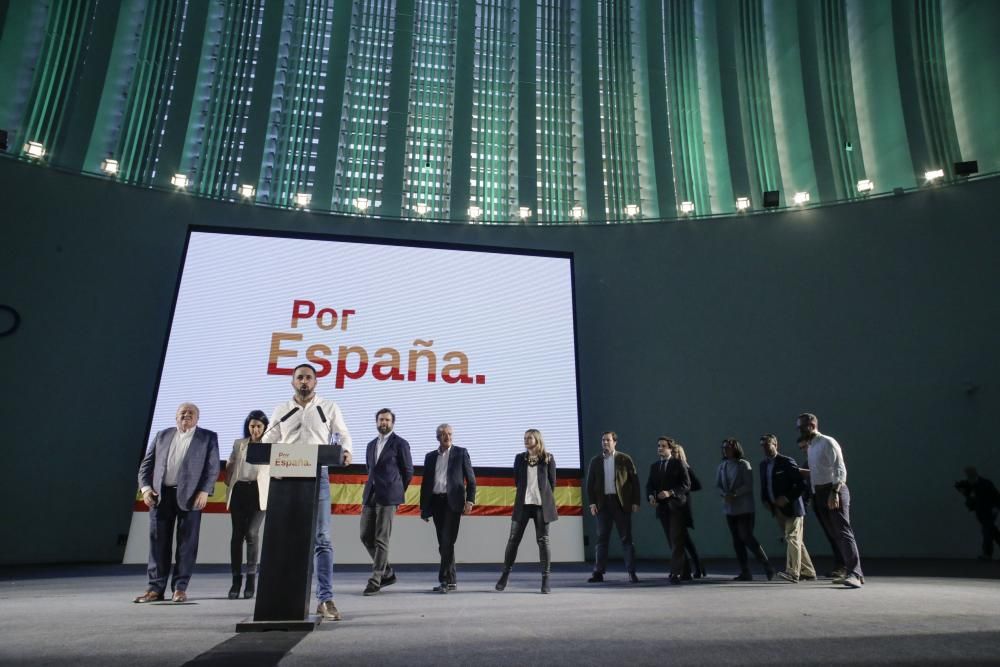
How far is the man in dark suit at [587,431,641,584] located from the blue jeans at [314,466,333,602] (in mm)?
3217

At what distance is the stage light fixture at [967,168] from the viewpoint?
895 cm

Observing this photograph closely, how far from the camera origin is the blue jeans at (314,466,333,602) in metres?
3.46

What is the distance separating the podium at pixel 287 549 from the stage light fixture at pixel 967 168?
10366 millimetres

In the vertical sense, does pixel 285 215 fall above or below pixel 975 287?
above

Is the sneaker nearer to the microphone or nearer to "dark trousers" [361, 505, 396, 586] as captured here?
the microphone

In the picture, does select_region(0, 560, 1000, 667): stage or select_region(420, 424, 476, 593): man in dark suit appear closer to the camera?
select_region(0, 560, 1000, 667): stage

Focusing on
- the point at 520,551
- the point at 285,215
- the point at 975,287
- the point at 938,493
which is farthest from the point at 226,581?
the point at 975,287

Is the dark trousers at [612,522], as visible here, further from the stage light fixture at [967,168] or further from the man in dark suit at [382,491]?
the stage light fixture at [967,168]

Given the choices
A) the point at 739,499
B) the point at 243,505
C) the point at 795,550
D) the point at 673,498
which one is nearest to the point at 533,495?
the point at 673,498

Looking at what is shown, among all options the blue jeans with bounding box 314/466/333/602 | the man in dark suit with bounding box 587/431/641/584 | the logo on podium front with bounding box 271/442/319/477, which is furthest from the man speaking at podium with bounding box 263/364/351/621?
the man in dark suit with bounding box 587/431/641/584

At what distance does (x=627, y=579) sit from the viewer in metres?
6.19

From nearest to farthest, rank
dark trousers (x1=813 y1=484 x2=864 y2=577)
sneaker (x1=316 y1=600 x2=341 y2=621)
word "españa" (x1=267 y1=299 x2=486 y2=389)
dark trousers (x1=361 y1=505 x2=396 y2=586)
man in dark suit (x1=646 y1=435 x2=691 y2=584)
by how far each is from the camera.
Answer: sneaker (x1=316 y1=600 x2=341 y2=621), dark trousers (x1=361 y1=505 x2=396 y2=586), dark trousers (x1=813 y1=484 x2=864 y2=577), man in dark suit (x1=646 y1=435 x2=691 y2=584), word "españa" (x1=267 y1=299 x2=486 y2=389)

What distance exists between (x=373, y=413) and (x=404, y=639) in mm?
5212

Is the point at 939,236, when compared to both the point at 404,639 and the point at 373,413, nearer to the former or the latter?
the point at 373,413
